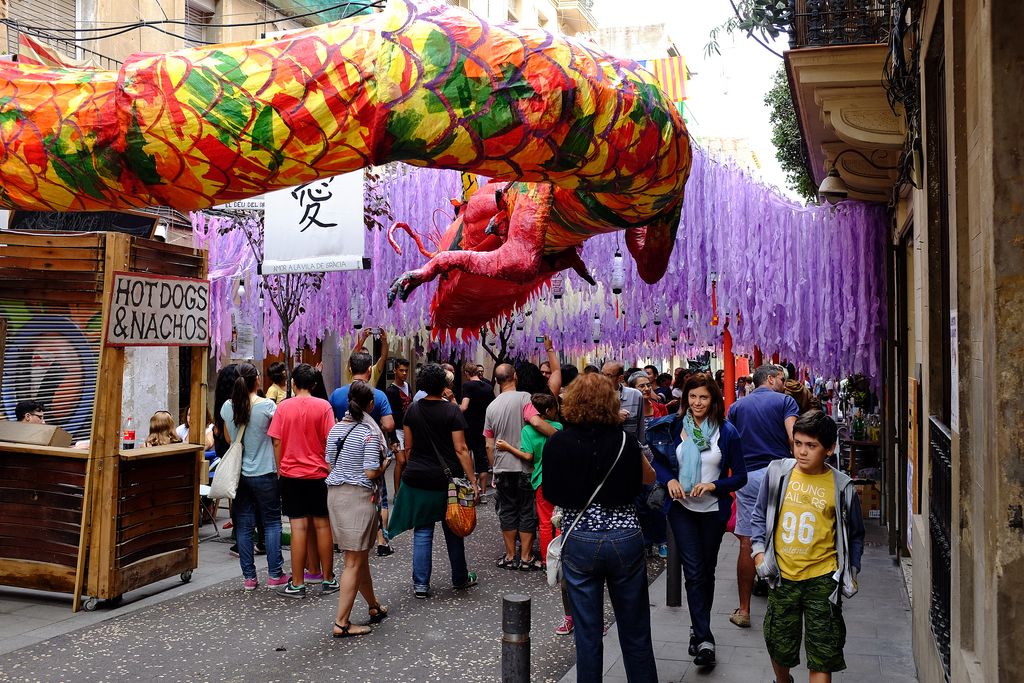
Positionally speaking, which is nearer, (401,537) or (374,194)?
(401,537)

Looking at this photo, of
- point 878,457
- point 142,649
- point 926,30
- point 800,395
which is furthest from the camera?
point 878,457

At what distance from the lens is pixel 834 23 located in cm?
711

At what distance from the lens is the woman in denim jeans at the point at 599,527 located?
465 centimetres

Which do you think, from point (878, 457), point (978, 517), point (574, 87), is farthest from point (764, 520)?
point (878, 457)

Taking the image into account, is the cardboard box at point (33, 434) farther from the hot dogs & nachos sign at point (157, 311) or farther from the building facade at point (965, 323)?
the building facade at point (965, 323)

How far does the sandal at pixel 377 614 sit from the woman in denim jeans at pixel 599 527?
2568 millimetres

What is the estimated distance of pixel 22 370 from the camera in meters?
7.86

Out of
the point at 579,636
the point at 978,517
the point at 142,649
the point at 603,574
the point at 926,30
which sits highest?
the point at 926,30

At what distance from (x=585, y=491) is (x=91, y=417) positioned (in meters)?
4.83

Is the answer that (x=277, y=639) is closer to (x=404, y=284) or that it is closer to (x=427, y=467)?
(x=427, y=467)

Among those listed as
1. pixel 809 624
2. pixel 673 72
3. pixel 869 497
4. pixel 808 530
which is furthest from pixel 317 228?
pixel 673 72

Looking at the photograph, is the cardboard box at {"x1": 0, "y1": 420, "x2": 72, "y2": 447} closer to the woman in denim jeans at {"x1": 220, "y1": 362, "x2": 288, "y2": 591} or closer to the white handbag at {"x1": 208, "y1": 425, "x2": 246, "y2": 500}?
the white handbag at {"x1": 208, "y1": 425, "x2": 246, "y2": 500}

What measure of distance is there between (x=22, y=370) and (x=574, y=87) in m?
5.87

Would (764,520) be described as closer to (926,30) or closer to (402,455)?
(926,30)
